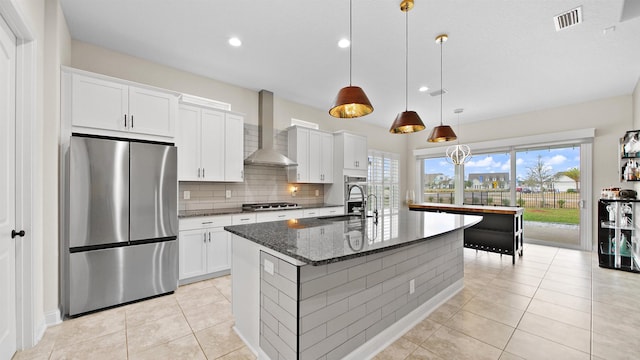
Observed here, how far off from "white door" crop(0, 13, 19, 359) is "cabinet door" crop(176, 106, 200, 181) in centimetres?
157

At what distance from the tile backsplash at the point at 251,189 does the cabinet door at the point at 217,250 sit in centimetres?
63

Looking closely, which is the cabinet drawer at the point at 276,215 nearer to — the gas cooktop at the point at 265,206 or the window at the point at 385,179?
the gas cooktop at the point at 265,206

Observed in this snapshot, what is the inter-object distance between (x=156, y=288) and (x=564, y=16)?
494 centimetres

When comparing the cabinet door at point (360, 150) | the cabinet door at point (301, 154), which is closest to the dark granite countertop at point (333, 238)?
the cabinet door at point (301, 154)

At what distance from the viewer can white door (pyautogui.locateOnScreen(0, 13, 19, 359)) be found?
1.75 m

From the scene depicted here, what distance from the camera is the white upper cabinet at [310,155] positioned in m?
4.77

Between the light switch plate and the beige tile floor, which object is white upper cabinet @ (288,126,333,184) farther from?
the light switch plate

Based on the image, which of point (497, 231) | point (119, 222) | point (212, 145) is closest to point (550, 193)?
point (497, 231)

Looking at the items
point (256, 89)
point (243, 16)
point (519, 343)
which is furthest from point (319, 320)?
point (256, 89)

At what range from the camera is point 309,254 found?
4.49 feet

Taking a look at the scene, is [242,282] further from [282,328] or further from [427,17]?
[427,17]

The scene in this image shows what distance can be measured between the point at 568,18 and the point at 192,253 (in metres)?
4.74

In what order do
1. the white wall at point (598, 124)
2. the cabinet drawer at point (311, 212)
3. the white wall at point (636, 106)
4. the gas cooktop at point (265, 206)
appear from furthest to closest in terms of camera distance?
the white wall at point (598, 124)
the cabinet drawer at point (311, 212)
the gas cooktop at point (265, 206)
the white wall at point (636, 106)

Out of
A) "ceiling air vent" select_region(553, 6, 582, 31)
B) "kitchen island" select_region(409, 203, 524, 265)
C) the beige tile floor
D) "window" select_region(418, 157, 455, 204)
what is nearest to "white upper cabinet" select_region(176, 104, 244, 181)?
the beige tile floor
